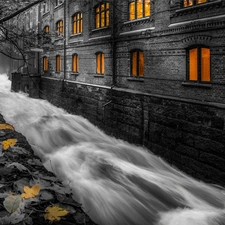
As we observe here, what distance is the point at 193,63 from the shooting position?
8062mm

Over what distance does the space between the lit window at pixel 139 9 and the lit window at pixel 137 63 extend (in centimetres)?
137

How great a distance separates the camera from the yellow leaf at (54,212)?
2.11m

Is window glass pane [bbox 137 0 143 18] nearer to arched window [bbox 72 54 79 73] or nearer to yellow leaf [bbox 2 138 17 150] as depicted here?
arched window [bbox 72 54 79 73]

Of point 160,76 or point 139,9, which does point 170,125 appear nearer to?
point 160,76

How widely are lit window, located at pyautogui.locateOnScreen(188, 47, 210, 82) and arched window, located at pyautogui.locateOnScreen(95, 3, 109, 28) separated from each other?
5.51 metres

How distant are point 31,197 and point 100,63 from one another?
1089 centimetres

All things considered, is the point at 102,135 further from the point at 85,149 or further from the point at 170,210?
the point at 170,210

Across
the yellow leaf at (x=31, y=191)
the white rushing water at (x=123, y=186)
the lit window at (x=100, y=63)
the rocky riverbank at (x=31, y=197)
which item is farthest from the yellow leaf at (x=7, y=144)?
the lit window at (x=100, y=63)

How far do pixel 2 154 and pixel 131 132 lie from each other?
752 centimetres

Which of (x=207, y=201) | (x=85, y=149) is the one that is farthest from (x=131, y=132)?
(x=207, y=201)

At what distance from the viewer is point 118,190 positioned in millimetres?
5422

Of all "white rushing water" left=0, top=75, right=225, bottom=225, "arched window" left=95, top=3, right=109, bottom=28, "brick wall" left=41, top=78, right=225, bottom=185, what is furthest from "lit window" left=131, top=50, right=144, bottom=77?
"white rushing water" left=0, top=75, right=225, bottom=225

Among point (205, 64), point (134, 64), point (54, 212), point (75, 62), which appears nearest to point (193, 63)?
point (205, 64)

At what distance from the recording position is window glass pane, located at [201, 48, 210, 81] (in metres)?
7.68
